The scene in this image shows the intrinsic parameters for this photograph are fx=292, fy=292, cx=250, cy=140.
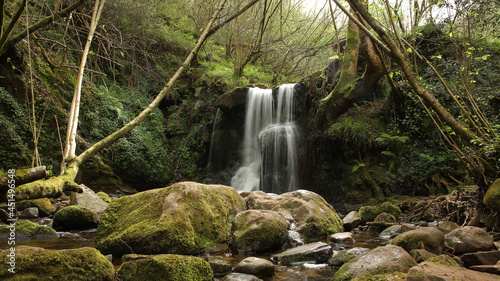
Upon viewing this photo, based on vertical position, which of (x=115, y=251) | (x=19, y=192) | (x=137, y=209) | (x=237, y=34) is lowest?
(x=115, y=251)

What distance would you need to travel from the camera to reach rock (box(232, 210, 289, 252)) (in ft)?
14.8

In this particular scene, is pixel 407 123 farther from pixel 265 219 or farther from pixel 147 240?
pixel 147 240

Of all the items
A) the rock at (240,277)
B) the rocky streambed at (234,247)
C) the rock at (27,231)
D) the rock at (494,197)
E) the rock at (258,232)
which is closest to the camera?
the rocky streambed at (234,247)

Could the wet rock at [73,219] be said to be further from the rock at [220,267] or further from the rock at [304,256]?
the rock at [304,256]

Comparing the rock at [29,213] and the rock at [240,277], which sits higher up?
the rock at [240,277]

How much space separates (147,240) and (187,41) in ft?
51.7

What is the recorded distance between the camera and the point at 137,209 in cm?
443

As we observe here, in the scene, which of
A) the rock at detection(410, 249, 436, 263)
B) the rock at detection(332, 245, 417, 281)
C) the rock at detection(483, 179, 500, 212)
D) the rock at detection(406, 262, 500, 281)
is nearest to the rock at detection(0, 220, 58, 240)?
the rock at detection(332, 245, 417, 281)

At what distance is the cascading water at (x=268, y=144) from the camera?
1212 cm

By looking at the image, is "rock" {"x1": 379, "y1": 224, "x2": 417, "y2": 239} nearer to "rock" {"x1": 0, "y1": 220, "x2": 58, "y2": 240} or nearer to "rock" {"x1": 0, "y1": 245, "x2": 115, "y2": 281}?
"rock" {"x1": 0, "y1": 245, "x2": 115, "y2": 281}

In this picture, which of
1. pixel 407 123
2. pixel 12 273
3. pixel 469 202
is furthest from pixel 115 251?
pixel 407 123

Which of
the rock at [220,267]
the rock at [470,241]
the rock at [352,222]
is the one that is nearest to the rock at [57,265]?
the rock at [220,267]

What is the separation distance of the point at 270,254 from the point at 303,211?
1.48 m

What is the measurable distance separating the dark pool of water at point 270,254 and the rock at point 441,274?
46.0 inches
